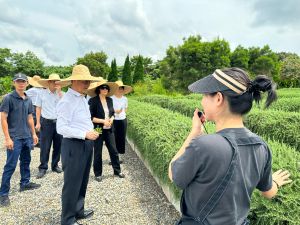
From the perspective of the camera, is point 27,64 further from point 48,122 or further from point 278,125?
point 278,125

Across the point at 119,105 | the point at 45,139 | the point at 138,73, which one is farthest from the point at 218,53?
the point at 45,139

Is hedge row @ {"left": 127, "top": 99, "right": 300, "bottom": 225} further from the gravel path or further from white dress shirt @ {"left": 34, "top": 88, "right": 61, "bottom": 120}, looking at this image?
white dress shirt @ {"left": 34, "top": 88, "right": 61, "bottom": 120}

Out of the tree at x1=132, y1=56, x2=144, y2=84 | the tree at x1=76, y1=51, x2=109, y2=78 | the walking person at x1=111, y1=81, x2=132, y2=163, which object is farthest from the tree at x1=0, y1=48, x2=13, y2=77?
the walking person at x1=111, y1=81, x2=132, y2=163

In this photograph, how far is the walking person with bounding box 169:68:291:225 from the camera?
1.42 m

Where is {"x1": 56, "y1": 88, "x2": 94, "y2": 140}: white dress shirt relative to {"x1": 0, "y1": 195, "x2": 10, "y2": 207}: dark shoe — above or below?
above

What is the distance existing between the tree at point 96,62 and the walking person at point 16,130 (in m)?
50.7

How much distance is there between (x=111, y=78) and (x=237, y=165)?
129 ft

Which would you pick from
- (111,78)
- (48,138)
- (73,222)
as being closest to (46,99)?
(48,138)

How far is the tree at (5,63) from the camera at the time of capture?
45412 millimetres

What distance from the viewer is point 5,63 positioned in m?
46.0

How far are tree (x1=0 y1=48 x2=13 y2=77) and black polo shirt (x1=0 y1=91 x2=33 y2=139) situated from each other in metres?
45.2

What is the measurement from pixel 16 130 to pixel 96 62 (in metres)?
52.3

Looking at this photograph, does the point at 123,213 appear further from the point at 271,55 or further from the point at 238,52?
the point at 271,55

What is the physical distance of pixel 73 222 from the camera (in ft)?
12.7
